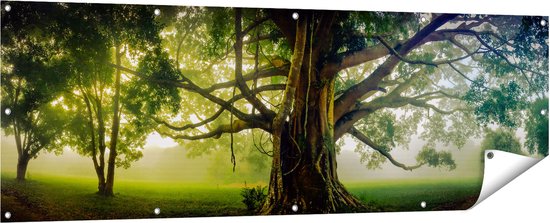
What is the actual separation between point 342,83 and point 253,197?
0.61m

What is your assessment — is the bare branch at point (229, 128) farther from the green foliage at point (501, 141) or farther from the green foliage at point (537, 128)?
the green foliage at point (537, 128)

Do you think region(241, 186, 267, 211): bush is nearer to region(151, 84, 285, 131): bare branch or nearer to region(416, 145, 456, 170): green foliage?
region(151, 84, 285, 131): bare branch

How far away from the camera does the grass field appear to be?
289 cm

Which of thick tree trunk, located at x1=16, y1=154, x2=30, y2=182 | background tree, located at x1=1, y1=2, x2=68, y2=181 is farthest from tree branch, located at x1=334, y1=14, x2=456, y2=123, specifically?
thick tree trunk, located at x1=16, y1=154, x2=30, y2=182

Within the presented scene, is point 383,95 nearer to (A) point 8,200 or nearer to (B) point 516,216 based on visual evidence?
(B) point 516,216

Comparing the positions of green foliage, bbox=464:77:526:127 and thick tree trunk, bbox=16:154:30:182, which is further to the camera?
green foliage, bbox=464:77:526:127

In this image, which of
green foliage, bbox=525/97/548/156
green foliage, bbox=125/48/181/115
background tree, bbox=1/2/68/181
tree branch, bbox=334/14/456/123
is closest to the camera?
background tree, bbox=1/2/68/181

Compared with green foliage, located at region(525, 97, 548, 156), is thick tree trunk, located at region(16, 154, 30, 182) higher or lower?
lower

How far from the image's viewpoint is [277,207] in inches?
121

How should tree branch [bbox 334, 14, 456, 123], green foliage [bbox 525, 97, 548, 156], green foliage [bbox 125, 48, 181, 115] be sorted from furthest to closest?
green foliage [bbox 525, 97, 548, 156], tree branch [bbox 334, 14, 456, 123], green foliage [bbox 125, 48, 181, 115]

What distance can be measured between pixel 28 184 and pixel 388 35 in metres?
1.57

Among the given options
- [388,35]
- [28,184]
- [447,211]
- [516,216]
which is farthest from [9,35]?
[516,216]

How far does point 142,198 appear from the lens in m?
2.99

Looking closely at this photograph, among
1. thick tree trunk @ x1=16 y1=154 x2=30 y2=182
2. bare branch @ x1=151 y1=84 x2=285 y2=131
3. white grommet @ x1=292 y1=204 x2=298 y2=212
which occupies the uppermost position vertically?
bare branch @ x1=151 y1=84 x2=285 y2=131
